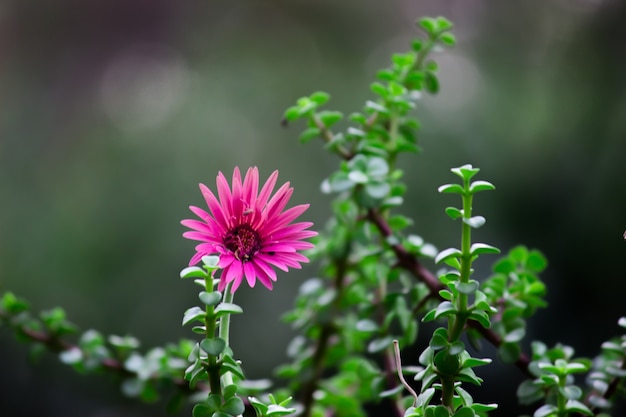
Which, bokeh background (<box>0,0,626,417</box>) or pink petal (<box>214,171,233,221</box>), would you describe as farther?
bokeh background (<box>0,0,626,417</box>)

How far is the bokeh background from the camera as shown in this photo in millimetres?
952

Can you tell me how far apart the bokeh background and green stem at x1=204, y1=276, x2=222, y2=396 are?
56 centimetres

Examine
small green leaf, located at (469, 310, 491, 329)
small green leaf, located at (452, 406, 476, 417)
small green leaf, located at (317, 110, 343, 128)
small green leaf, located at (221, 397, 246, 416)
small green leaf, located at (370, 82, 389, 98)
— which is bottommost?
small green leaf, located at (452, 406, 476, 417)

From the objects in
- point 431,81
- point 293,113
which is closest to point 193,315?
point 293,113

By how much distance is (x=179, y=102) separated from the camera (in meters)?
1.15

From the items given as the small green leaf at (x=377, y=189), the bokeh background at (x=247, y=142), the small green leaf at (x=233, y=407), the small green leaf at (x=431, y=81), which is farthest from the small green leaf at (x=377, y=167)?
the bokeh background at (x=247, y=142)

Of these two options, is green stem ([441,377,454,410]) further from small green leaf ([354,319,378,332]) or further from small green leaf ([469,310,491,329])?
small green leaf ([354,319,378,332])

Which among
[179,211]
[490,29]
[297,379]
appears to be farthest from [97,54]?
[297,379]

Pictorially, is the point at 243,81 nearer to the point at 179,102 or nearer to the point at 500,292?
the point at 179,102

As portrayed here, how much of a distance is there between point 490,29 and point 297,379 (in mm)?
752

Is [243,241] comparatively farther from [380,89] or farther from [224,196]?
[380,89]

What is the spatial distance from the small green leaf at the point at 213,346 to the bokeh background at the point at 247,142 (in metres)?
0.58

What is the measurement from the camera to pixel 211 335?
349 mm

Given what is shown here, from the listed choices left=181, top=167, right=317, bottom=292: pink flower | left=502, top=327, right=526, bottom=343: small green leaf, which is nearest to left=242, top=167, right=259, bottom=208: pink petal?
left=181, top=167, right=317, bottom=292: pink flower
